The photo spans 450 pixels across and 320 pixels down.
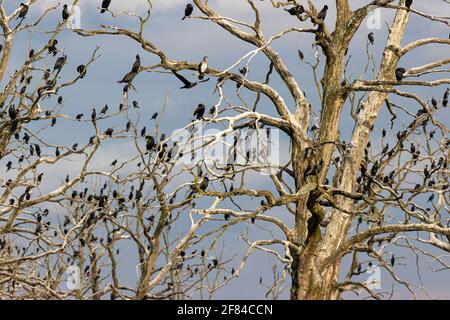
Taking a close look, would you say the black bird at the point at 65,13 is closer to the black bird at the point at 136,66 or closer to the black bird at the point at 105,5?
the black bird at the point at 105,5

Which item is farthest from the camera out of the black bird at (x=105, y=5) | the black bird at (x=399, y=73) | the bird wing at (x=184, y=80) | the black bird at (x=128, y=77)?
the black bird at (x=399, y=73)

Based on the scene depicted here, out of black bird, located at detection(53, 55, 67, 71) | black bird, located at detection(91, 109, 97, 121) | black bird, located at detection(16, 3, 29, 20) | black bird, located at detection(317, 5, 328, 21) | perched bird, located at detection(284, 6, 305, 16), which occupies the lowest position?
black bird, located at detection(91, 109, 97, 121)

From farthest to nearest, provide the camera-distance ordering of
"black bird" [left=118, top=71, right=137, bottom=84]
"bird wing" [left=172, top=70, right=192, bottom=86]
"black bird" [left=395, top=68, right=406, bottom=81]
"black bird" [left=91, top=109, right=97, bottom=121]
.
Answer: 1. "black bird" [left=91, top=109, right=97, bottom=121]
2. "black bird" [left=395, top=68, right=406, bottom=81]
3. "black bird" [left=118, top=71, right=137, bottom=84]
4. "bird wing" [left=172, top=70, right=192, bottom=86]

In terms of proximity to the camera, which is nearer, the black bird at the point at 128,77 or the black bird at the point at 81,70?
the black bird at the point at 128,77

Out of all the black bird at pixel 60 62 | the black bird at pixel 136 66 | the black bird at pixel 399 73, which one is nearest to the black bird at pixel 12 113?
the black bird at pixel 60 62

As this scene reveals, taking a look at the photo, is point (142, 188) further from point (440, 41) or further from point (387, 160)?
point (440, 41)

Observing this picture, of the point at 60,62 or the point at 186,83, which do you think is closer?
the point at 186,83

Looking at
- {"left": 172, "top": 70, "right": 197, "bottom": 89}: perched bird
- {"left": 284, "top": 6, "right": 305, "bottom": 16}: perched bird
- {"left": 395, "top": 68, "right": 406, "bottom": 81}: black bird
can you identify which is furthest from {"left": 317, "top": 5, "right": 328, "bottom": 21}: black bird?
{"left": 172, "top": 70, "right": 197, "bottom": 89}: perched bird

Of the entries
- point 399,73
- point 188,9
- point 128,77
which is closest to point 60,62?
point 128,77

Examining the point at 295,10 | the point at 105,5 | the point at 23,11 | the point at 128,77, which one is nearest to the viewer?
the point at 128,77

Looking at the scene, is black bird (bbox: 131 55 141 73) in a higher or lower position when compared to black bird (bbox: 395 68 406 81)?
lower

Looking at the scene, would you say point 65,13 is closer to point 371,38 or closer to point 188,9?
point 188,9

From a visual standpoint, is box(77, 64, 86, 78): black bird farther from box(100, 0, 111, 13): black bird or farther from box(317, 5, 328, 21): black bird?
box(317, 5, 328, 21): black bird
